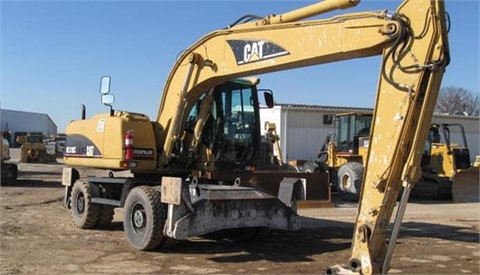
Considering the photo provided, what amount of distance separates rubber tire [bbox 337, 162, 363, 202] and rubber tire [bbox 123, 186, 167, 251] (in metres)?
10.7

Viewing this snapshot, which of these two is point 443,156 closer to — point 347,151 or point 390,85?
point 347,151

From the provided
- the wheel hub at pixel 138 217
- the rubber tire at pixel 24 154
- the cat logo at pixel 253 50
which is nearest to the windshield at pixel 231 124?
the cat logo at pixel 253 50

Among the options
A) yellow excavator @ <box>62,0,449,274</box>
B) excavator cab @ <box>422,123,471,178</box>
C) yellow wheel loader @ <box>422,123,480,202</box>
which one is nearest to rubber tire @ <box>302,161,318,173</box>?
Result: yellow wheel loader @ <box>422,123,480,202</box>

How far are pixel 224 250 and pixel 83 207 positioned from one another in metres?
3.64

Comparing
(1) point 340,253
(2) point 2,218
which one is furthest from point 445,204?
(2) point 2,218

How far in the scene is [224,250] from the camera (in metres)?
9.24

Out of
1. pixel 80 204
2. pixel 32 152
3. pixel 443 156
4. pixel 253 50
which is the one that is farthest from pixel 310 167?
pixel 32 152

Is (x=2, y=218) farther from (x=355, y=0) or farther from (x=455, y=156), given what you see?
(x=455, y=156)

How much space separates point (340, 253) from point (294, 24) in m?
3.52

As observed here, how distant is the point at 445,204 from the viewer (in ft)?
59.6

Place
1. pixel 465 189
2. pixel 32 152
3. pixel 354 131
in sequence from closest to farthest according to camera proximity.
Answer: pixel 465 189 < pixel 354 131 < pixel 32 152

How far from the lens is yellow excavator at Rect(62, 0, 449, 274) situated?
6.01 meters

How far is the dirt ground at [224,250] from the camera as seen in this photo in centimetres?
785

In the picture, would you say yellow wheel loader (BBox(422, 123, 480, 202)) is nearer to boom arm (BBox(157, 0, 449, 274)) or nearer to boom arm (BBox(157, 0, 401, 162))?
boom arm (BBox(157, 0, 401, 162))
